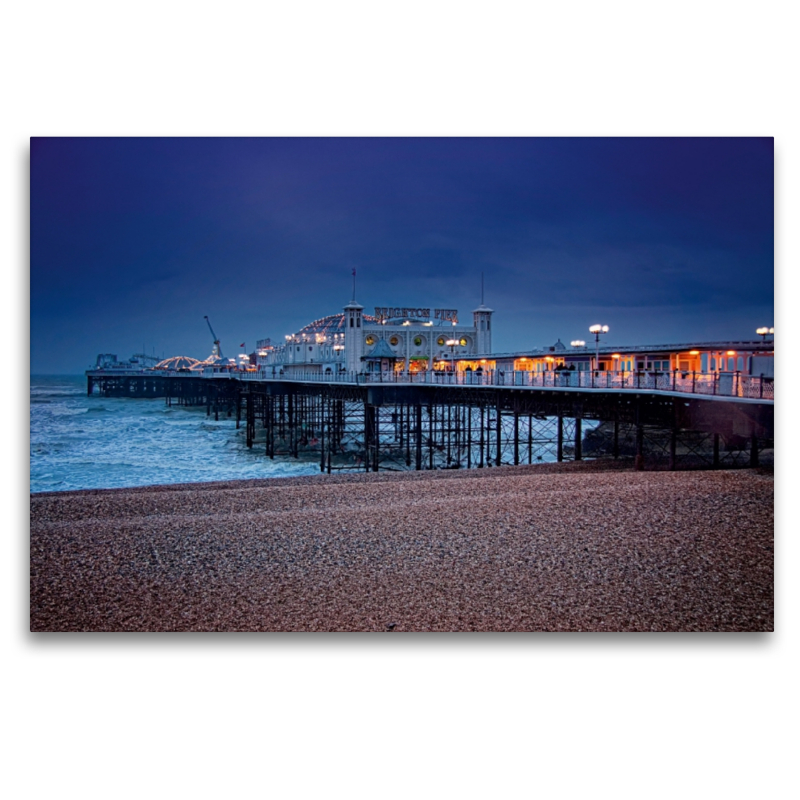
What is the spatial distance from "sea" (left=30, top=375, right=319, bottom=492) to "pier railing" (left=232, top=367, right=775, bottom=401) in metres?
5.61

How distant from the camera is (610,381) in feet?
56.2

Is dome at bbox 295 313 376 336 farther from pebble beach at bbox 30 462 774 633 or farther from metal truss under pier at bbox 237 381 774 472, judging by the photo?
pebble beach at bbox 30 462 774 633

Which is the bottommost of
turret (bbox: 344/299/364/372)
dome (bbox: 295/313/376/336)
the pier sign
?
turret (bbox: 344/299/364/372)

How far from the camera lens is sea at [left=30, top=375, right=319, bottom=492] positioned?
2141 centimetres

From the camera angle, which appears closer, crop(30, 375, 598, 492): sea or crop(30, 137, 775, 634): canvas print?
crop(30, 137, 775, 634): canvas print

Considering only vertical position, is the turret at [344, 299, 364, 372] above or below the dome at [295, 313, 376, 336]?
below

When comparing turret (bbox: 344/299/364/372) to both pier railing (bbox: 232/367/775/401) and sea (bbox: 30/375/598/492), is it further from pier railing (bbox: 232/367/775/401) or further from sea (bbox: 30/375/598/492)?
sea (bbox: 30/375/598/492)

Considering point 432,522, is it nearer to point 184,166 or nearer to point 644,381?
point 184,166

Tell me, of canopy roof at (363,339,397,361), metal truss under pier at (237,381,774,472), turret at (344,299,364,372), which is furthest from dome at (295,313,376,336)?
canopy roof at (363,339,397,361)

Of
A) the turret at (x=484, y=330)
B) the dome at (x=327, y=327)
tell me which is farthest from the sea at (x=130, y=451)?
the turret at (x=484, y=330)

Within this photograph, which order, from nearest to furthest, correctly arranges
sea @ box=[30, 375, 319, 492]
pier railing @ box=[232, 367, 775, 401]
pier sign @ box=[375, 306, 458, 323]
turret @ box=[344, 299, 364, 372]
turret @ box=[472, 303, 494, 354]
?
pier railing @ box=[232, 367, 775, 401] → sea @ box=[30, 375, 319, 492] → turret @ box=[344, 299, 364, 372] → turret @ box=[472, 303, 494, 354] → pier sign @ box=[375, 306, 458, 323]

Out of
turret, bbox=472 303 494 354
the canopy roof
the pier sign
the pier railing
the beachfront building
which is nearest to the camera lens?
the pier railing

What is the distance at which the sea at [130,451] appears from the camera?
2141 cm
